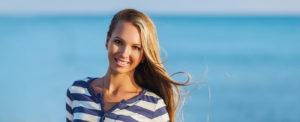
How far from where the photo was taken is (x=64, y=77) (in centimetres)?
1034

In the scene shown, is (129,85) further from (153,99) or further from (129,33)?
(129,33)

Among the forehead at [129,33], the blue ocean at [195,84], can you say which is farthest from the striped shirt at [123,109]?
the blue ocean at [195,84]

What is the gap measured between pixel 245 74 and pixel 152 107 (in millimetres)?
8756

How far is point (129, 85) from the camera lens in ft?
10.7

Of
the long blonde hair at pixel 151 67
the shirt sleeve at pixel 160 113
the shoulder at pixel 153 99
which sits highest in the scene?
the long blonde hair at pixel 151 67

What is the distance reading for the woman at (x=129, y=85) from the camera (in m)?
3.06

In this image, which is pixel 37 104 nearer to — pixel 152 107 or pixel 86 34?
pixel 152 107

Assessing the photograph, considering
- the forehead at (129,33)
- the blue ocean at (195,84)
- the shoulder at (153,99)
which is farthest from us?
the blue ocean at (195,84)

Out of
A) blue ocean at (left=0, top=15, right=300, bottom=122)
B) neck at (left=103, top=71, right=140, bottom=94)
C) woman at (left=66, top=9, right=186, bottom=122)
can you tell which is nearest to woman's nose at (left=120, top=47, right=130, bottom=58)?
woman at (left=66, top=9, right=186, bottom=122)

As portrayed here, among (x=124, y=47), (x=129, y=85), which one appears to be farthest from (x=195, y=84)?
(x=124, y=47)

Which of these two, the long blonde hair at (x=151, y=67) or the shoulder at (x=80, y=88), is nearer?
the long blonde hair at (x=151, y=67)

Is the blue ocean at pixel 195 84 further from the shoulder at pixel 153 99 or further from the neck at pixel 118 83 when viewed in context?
the neck at pixel 118 83

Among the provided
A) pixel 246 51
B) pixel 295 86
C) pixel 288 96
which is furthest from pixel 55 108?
pixel 246 51

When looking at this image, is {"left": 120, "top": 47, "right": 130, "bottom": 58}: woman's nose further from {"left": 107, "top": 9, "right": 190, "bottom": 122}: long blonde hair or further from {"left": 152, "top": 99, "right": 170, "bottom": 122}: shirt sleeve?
{"left": 152, "top": 99, "right": 170, "bottom": 122}: shirt sleeve
